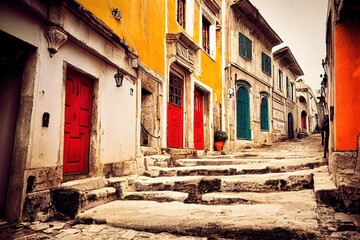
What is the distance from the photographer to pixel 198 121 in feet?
29.3

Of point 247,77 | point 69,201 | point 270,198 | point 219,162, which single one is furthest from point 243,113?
point 69,201

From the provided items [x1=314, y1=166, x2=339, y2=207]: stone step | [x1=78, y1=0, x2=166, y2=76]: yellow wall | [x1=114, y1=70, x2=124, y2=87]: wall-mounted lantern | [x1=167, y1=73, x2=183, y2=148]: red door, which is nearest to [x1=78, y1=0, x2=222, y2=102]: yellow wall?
[x1=78, y1=0, x2=166, y2=76]: yellow wall

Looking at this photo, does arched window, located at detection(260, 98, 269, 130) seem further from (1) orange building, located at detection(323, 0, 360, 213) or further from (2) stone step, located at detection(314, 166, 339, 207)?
(2) stone step, located at detection(314, 166, 339, 207)

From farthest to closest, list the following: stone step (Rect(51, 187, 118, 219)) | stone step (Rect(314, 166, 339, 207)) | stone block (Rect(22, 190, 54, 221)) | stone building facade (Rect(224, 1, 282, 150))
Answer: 1. stone building facade (Rect(224, 1, 282, 150))
2. stone step (Rect(51, 187, 118, 219))
3. stone block (Rect(22, 190, 54, 221))
4. stone step (Rect(314, 166, 339, 207))

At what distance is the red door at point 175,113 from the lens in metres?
7.12

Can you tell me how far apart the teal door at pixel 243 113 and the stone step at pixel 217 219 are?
847 cm

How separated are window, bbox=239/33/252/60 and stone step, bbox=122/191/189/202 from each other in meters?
9.37

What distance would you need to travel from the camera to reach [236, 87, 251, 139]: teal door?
36.4ft

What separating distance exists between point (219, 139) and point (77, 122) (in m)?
6.57

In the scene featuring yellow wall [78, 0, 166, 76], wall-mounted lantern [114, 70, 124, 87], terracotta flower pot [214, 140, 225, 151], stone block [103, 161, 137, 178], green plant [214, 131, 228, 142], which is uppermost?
yellow wall [78, 0, 166, 76]

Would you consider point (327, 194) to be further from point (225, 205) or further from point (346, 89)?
point (346, 89)

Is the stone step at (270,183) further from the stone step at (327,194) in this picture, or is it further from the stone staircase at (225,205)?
the stone step at (327,194)

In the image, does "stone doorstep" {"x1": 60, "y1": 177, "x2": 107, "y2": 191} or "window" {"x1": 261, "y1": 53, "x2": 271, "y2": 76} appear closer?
"stone doorstep" {"x1": 60, "y1": 177, "x2": 107, "y2": 191}

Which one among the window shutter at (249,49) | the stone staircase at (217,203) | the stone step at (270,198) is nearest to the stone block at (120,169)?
the stone staircase at (217,203)
